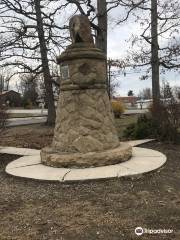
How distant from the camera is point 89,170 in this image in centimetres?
765

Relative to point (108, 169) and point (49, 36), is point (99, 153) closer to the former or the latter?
point (108, 169)

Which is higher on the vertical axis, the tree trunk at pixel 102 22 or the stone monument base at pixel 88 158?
the tree trunk at pixel 102 22

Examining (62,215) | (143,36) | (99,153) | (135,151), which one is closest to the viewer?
(62,215)

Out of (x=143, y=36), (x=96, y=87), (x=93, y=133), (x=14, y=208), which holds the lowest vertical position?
(x=14, y=208)

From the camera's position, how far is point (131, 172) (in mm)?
7246

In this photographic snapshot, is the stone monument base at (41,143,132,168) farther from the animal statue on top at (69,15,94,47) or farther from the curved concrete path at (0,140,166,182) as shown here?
the animal statue on top at (69,15,94,47)

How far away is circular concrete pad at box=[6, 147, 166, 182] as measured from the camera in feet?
23.7

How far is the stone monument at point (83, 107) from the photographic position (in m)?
8.37

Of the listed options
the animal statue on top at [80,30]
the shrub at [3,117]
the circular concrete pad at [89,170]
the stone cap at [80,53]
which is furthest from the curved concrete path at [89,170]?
the animal statue on top at [80,30]

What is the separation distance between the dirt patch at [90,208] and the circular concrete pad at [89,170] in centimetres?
16

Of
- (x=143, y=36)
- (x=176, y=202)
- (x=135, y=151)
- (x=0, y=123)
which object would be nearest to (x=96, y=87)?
(x=135, y=151)

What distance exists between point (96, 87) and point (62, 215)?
12.1 feet

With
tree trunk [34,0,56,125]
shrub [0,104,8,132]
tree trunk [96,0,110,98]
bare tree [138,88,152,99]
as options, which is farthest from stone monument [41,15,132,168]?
bare tree [138,88,152,99]

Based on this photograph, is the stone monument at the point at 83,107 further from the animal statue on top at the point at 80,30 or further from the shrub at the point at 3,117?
the shrub at the point at 3,117
